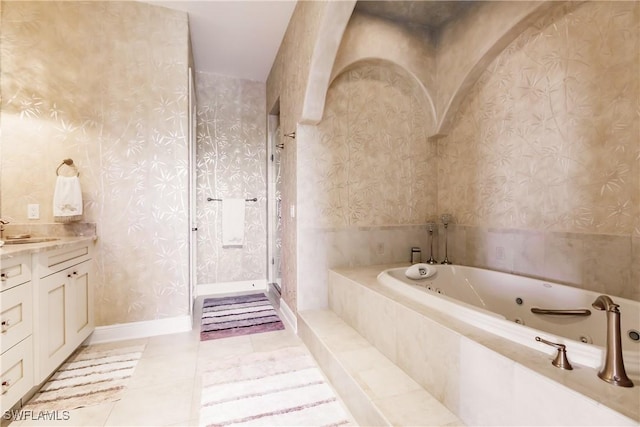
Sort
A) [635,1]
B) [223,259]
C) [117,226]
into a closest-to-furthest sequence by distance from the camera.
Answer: [635,1]
[117,226]
[223,259]

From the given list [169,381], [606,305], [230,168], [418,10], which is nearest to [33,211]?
[169,381]

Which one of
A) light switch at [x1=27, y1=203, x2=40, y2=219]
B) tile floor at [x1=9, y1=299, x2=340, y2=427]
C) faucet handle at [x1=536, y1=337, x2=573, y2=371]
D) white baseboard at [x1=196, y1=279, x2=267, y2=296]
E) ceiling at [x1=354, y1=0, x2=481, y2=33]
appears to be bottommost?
tile floor at [x1=9, y1=299, x2=340, y2=427]

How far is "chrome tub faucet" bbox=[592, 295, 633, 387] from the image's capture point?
853 mm

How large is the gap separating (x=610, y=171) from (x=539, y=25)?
1.12 meters

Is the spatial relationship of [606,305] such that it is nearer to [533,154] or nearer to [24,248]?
[533,154]

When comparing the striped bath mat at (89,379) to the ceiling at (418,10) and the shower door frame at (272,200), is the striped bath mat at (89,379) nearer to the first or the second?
the shower door frame at (272,200)

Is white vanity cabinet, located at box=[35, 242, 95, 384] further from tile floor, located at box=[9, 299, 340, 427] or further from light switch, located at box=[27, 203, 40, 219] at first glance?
light switch, located at box=[27, 203, 40, 219]

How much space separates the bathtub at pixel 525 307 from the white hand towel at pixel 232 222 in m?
2.28

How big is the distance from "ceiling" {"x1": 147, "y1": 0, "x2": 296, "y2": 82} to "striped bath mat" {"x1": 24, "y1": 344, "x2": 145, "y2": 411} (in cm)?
287

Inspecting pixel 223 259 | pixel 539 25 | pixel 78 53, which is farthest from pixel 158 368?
pixel 539 25

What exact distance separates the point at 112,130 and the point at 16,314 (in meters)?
1.52

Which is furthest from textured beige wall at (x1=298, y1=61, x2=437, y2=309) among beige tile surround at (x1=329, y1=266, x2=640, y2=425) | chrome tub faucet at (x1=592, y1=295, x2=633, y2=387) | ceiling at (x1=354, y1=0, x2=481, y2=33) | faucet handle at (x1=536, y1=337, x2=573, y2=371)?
chrome tub faucet at (x1=592, y1=295, x2=633, y2=387)

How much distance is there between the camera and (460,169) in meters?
2.64

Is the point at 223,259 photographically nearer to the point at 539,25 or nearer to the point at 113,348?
the point at 113,348
